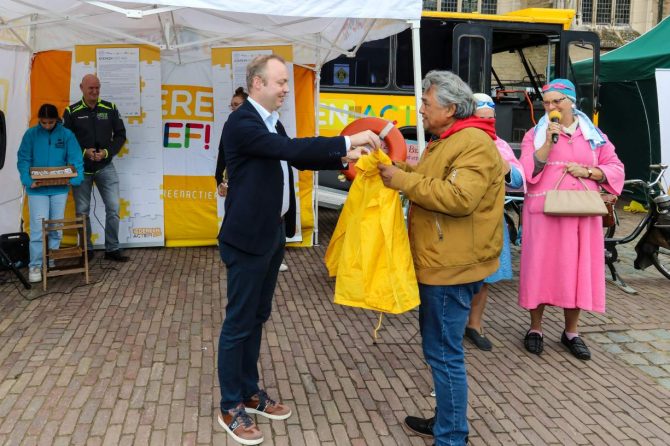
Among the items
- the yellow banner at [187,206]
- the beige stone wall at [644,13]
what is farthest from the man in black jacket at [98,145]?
the beige stone wall at [644,13]

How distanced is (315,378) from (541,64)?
685 centimetres

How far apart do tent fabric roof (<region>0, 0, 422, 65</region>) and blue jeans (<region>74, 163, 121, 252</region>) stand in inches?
59.6

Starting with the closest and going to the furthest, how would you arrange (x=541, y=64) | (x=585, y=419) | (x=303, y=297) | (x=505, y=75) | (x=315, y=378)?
(x=585, y=419) → (x=315, y=378) → (x=303, y=297) → (x=541, y=64) → (x=505, y=75)

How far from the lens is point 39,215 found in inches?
253

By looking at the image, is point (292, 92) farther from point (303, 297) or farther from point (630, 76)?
point (630, 76)

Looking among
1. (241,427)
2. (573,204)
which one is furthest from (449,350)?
(573,204)

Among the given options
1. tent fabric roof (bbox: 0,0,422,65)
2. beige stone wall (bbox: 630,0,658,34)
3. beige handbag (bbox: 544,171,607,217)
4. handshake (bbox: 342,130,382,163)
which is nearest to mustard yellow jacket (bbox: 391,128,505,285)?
handshake (bbox: 342,130,382,163)

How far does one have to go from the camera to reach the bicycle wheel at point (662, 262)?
691cm

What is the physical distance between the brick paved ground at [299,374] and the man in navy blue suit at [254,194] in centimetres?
43

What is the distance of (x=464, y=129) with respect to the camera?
2.95 metres

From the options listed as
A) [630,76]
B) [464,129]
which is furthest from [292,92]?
[630,76]

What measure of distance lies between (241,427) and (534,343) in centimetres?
249

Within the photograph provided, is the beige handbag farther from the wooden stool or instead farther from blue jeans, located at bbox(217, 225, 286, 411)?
the wooden stool

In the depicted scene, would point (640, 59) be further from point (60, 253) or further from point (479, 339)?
point (60, 253)
